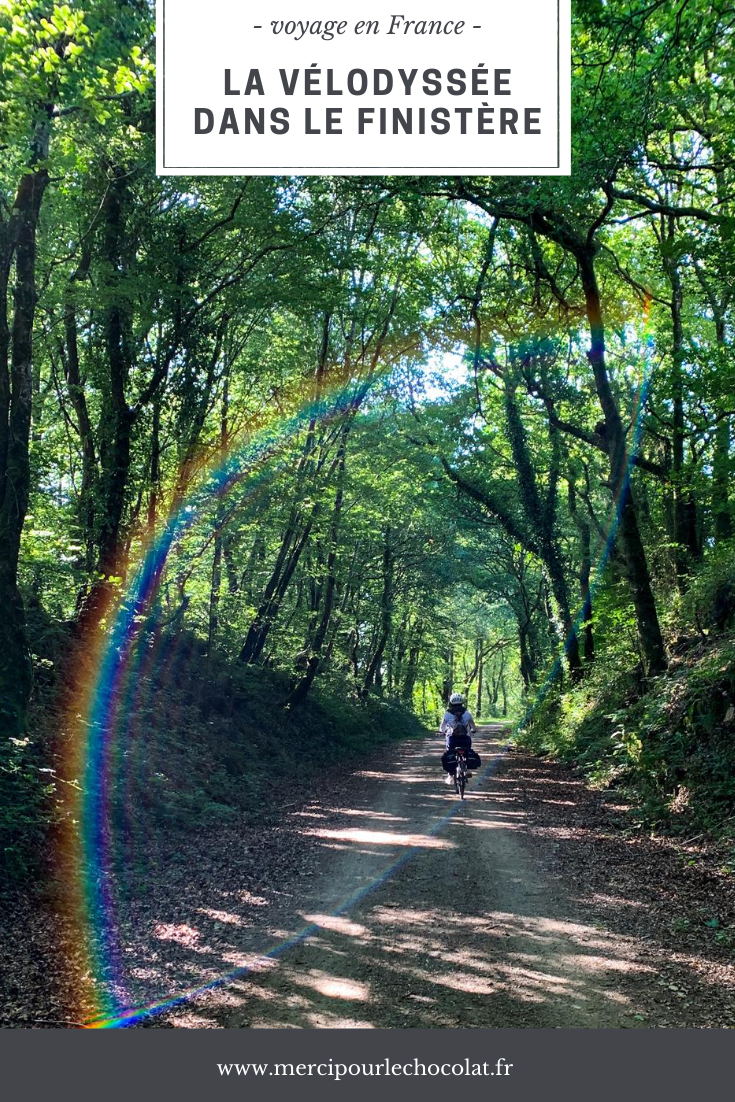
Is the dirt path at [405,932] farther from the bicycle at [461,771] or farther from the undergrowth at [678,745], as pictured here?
the bicycle at [461,771]

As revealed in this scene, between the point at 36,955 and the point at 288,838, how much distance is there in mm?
5069

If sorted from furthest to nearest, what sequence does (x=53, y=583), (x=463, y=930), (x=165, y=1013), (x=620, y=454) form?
(x=620, y=454), (x=53, y=583), (x=463, y=930), (x=165, y=1013)

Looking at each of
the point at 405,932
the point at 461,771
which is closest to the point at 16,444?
the point at 405,932

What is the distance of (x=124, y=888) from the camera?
798 cm

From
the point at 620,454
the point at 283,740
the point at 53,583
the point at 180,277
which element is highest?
Answer: the point at 180,277

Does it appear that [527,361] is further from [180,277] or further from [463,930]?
[463,930]

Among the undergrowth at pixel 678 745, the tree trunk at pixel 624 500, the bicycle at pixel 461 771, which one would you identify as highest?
the tree trunk at pixel 624 500

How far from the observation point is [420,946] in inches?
234

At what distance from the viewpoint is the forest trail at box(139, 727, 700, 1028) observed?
4.72 m

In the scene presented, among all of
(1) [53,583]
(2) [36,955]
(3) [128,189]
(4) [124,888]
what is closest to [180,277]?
(3) [128,189]

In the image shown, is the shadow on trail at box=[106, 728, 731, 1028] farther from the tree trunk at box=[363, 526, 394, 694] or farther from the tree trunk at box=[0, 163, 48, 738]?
the tree trunk at box=[363, 526, 394, 694]

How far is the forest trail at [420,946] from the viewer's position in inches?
186

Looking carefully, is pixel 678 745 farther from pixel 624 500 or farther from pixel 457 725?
pixel 624 500

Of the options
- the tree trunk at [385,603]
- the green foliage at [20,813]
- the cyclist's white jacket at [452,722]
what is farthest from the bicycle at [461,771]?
the tree trunk at [385,603]
